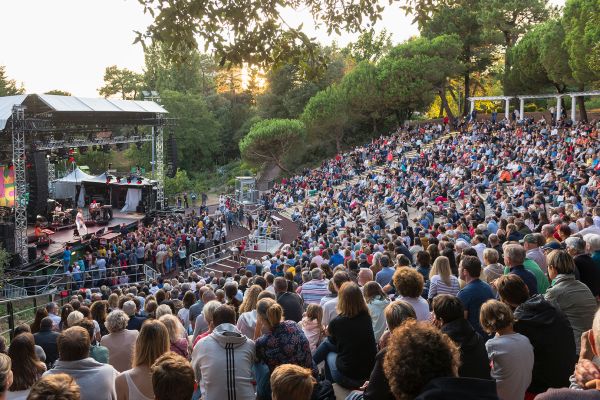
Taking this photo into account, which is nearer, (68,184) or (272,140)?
(68,184)

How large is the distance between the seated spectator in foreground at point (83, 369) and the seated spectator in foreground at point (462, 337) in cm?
213

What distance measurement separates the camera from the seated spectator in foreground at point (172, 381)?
9.04 ft

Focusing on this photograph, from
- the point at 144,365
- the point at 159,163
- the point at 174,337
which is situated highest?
the point at 159,163

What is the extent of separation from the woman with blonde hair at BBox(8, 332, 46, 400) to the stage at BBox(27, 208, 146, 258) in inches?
712

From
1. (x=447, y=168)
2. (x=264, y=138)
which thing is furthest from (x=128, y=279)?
(x=264, y=138)

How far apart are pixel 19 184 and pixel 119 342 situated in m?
17.6

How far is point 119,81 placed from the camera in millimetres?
60312

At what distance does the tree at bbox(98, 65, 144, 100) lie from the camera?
5984cm

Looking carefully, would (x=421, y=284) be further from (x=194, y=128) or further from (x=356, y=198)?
(x=194, y=128)

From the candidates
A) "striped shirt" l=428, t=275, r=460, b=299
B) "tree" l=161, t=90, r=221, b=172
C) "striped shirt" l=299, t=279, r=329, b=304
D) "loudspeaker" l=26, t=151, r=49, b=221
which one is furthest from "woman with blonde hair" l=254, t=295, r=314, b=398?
"tree" l=161, t=90, r=221, b=172

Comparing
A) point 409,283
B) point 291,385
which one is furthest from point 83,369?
point 409,283

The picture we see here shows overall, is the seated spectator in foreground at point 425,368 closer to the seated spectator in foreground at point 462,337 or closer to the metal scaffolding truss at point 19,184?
the seated spectator in foreground at point 462,337

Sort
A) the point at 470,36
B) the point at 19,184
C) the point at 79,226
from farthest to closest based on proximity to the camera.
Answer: the point at 470,36, the point at 79,226, the point at 19,184

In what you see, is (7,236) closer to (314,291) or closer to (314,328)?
(314,291)
